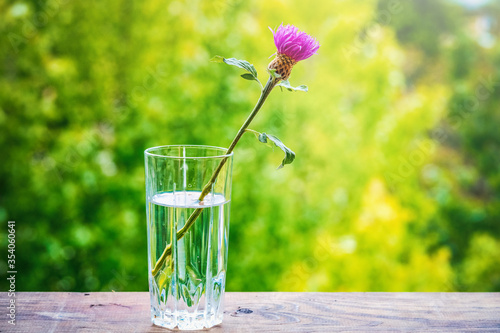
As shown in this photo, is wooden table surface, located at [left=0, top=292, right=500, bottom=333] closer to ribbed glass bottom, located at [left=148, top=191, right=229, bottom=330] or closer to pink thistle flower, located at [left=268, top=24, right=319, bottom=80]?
ribbed glass bottom, located at [left=148, top=191, right=229, bottom=330]

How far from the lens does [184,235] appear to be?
2.64ft

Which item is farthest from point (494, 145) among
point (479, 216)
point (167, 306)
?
point (167, 306)

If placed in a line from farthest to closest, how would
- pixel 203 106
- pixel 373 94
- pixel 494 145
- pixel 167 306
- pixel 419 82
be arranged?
pixel 419 82
pixel 494 145
pixel 373 94
pixel 203 106
pixel 167 306

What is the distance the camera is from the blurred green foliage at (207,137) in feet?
14.7

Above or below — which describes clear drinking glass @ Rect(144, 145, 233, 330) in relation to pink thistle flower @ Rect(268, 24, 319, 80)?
below

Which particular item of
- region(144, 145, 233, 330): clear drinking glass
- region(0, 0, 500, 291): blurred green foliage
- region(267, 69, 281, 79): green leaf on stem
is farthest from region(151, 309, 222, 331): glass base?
region(0, 0, 500, 291): blurred green foliage

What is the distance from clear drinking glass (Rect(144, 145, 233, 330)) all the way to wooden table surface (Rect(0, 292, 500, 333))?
0.04 m

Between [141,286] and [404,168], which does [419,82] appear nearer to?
[404,168]

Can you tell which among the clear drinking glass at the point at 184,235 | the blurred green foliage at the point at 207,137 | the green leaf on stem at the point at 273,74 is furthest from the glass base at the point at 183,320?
the blurred green foliage at the point at 207,137

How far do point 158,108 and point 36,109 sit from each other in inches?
40.1

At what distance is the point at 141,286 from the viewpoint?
4508mm

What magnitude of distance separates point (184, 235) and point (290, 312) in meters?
0.22

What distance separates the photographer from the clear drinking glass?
81 centimetres

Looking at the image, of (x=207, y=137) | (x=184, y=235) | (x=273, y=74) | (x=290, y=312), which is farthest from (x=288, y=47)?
(x=207, y=137)
